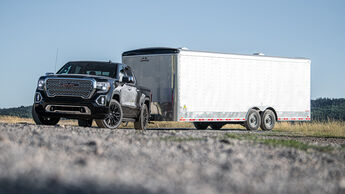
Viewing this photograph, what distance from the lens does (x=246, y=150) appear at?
808 centimetres

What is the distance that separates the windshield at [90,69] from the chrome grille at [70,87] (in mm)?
1300

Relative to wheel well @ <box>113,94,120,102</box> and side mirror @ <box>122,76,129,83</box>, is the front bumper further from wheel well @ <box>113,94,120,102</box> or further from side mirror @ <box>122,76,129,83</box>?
side mirror @ <box>122,76,129,83</box>

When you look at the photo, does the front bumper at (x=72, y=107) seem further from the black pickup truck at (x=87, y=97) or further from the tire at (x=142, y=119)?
the tire at (x=142, y=119)

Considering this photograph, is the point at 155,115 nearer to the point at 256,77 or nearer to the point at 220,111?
the point at 220,111

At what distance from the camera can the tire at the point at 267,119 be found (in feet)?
76.2

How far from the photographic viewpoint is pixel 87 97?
1374 centimetres

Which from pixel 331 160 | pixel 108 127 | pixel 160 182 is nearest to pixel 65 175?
pixel 160 182

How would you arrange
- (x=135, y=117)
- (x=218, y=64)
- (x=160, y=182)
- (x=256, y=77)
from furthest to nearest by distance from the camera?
(x=256, y=77), (x=218, y=64), (x=135, y=117), (x=160, y=182)

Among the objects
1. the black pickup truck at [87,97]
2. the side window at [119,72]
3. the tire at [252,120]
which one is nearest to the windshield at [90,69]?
the black pickup truck at [87,97]

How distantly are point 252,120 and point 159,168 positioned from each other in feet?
56.6

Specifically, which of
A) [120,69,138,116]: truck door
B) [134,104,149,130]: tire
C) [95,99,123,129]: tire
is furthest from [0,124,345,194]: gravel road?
[134,104,149,130]: tire

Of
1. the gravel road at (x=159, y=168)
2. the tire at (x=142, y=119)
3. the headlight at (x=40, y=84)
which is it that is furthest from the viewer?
the tire at (x=142, y=119)

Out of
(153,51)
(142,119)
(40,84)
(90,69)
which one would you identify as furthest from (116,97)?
(153,51)

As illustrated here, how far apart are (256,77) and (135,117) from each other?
28.2 ft
